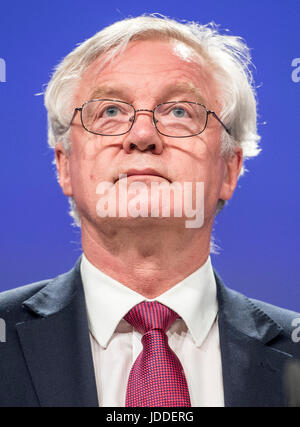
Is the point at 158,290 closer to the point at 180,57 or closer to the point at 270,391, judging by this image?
the point at 270,391

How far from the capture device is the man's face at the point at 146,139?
1.69 meters

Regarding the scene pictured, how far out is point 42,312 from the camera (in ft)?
5.41

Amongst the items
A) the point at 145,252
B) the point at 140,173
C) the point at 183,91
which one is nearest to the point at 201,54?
the point at 183,91

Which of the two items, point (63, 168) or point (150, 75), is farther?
point (63, 168)

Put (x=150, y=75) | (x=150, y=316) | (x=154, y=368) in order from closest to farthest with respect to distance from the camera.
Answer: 1. (x=154, y=368)
2. (x=150, y=316)
3. (x=150, y=75)

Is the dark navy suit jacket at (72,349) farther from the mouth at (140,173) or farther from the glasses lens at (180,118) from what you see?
the glasses lens at (180,118)

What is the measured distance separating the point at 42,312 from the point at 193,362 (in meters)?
0.42

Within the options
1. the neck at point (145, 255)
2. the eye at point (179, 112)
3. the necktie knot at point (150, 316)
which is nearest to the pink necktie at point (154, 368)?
A: the necktie knot at point (150, 316)

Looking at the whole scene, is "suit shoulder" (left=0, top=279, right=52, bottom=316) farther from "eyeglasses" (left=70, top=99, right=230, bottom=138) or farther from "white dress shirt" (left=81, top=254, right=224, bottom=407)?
"eyeglasses" (left=70, top=99, right=230, bottom=138)

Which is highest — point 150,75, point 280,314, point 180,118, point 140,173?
point 150,75

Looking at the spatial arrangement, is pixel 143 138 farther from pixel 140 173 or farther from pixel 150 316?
pixel 150 316

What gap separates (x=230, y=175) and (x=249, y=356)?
58 cm

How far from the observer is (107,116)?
5.88 feet

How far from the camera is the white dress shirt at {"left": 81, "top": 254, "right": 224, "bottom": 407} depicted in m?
1.59
